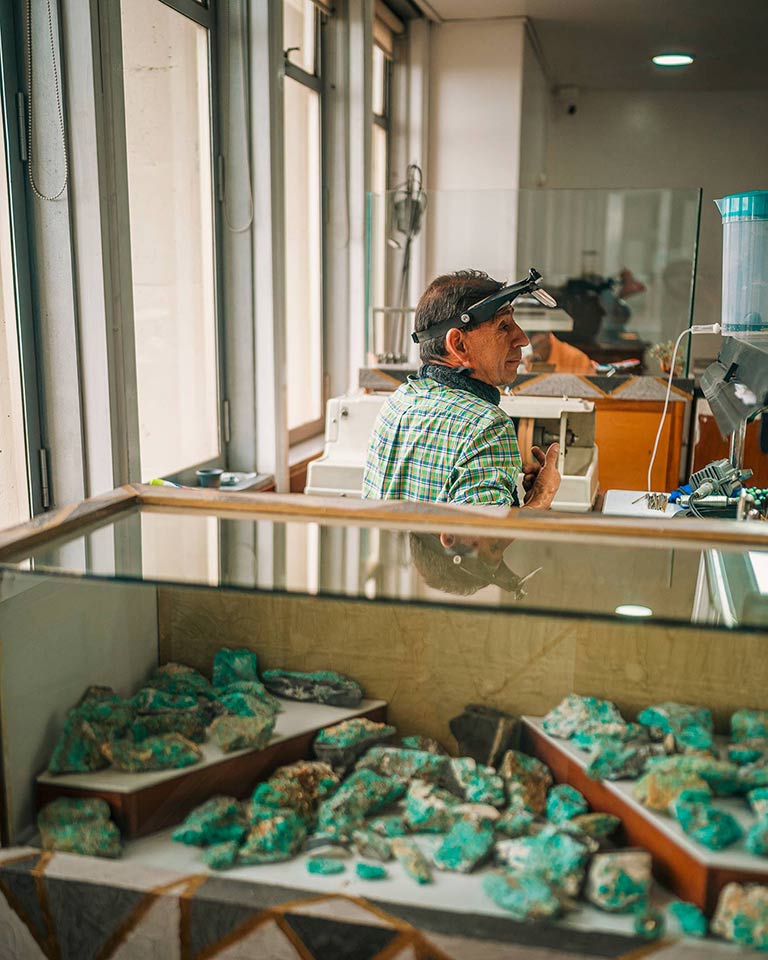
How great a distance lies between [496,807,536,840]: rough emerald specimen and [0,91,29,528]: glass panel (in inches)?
67.7

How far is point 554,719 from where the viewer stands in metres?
1.02

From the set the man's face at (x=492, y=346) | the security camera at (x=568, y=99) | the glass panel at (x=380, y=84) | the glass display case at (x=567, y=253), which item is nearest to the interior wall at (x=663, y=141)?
the security camera at (x=568, y=99)

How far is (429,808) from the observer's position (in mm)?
993

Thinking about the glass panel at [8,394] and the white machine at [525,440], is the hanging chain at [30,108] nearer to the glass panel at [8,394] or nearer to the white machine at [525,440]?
the glass panel at [8,394]

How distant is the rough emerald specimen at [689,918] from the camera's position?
879mm

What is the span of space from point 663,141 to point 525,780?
8152 mm

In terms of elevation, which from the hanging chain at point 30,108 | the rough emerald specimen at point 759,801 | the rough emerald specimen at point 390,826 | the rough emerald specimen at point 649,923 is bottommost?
the rough emerald specimen at point 649,923

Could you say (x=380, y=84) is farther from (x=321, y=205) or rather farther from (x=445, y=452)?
(x=445, y=452)

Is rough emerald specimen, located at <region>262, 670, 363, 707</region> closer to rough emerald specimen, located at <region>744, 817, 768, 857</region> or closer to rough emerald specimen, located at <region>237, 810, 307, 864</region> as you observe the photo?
rough emerald specimen, located at <region>237, 810, 307, 864</region>

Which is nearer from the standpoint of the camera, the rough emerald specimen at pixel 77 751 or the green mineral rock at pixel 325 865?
the green mineral rock at pixel 325 865

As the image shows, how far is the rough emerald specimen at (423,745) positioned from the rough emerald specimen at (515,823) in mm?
101

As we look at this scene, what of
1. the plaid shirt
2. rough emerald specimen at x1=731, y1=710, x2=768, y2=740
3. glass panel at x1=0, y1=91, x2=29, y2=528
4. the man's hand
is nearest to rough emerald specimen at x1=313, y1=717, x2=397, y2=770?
rough emerald specimen at x1=731, y1=710, x2=768, y2=740

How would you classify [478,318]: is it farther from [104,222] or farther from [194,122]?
[194,122]

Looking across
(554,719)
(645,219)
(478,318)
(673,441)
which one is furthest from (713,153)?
(554,719)
